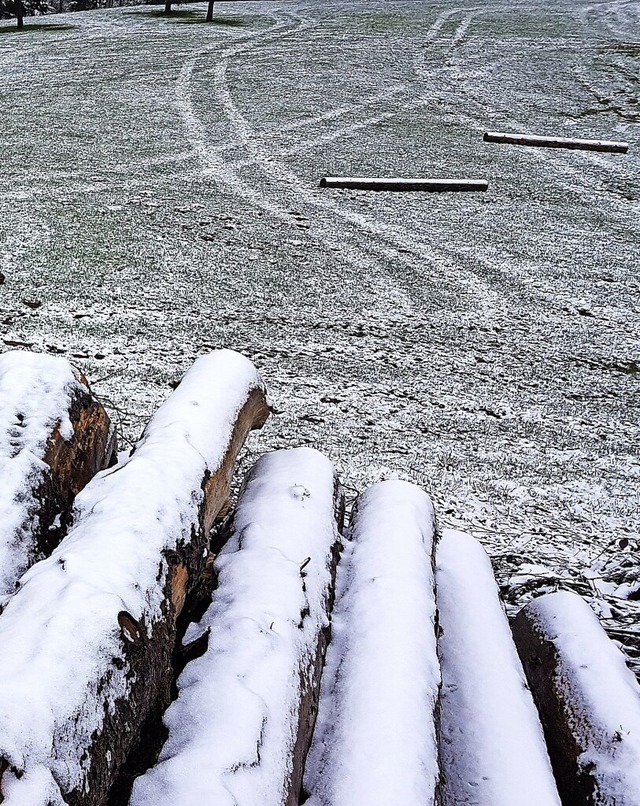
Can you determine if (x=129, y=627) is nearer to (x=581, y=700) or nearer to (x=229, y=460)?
(x=229, y=460)

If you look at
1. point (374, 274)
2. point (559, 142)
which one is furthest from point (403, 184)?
point (559, 142)

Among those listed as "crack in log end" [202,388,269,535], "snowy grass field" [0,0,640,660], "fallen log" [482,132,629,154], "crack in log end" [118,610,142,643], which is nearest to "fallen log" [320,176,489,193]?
"snowy grass field" [0,0,640,660]

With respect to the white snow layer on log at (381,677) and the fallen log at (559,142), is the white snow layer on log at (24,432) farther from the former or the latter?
the fallen log at (559,142)

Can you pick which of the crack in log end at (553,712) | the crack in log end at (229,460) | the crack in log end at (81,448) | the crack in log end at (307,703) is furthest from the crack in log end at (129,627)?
the crack in log end at (553,712)

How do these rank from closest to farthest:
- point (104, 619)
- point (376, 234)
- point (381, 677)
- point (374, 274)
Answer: point (104, 619) → point (381, 677) → point (374, 274) → point (376, 234)

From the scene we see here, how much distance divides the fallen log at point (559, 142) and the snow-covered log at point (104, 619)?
8413 millimetres

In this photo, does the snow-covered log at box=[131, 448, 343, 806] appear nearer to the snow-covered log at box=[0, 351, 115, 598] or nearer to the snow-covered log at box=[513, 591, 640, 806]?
the snow-covered log at box=[0, 351, 115, 598]

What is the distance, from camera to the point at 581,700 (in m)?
1.99

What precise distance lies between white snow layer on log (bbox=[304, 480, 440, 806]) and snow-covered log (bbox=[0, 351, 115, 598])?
2.97ft

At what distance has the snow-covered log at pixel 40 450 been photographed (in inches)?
77.6

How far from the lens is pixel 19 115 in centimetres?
957

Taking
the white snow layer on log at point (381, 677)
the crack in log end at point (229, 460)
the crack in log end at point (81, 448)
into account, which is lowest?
the white snow layer on log at point (381, 677)

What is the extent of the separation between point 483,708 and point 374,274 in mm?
4115

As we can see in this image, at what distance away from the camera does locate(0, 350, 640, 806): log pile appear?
1.43 meters
